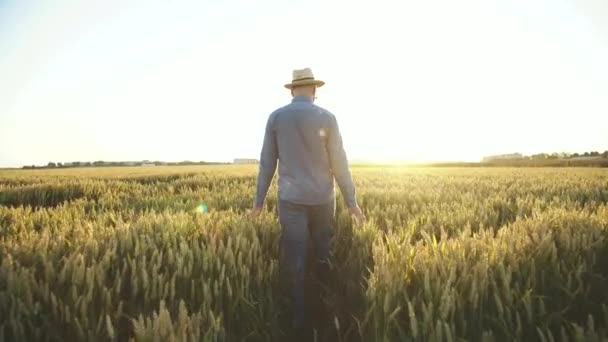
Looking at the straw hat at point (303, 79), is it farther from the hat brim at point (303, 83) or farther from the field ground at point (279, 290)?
the field ground at point (279, 290)

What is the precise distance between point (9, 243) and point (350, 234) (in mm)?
3846

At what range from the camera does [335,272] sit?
4.79 metres

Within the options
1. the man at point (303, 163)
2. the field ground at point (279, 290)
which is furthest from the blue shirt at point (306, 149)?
the field ground at point (279, 290)

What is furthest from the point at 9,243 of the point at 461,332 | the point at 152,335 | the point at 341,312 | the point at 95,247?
the point at 461,332

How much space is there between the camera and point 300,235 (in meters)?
4.28

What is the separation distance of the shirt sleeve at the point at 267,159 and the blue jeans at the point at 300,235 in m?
0.43

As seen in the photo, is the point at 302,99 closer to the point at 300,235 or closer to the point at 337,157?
the point at 337,157

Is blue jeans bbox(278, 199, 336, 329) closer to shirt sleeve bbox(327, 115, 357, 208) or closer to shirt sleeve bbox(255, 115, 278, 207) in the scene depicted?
shirt sleeve bbox(327, 115, 357, 208)

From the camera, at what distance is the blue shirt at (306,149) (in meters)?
4.23

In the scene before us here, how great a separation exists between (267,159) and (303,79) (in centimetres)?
93

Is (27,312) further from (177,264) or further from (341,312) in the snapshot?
(341,312)

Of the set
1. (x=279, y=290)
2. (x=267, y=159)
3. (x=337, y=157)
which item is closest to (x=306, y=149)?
(x=337, y=157)

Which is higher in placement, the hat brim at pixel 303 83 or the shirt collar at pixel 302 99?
the hat brim at pixel 303 83

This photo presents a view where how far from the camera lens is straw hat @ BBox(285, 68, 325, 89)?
4293 millimetres
